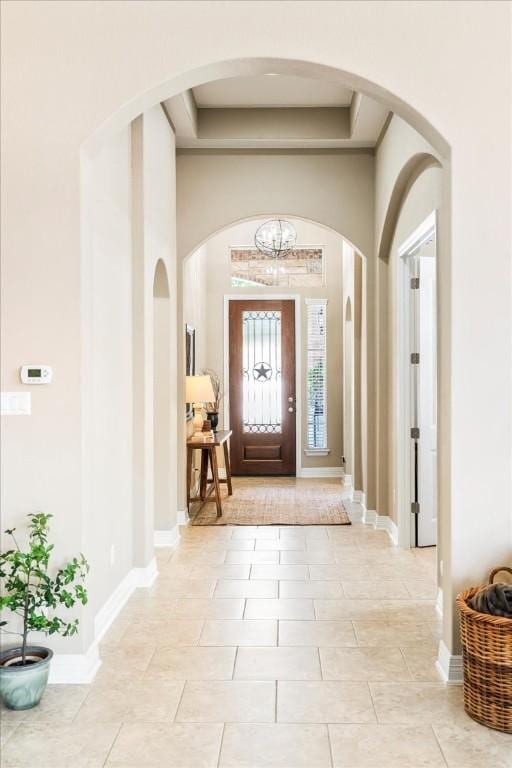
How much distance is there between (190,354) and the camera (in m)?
7.42

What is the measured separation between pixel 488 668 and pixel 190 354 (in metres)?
5.19

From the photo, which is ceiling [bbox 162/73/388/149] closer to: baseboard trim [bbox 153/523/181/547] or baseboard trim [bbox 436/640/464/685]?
baseboard trim [bbox 153/523/181/547]

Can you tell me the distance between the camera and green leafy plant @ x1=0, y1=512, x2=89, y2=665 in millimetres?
2840

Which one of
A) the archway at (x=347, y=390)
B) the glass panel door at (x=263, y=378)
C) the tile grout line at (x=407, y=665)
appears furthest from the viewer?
the glass panel door at (x=263, y=378)

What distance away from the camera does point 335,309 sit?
9.31m

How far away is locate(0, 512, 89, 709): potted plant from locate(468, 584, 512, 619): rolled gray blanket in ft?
5.22

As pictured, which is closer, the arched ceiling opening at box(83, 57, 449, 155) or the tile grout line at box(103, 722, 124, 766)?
the tile grout line at box(103, 722, 124, 766)

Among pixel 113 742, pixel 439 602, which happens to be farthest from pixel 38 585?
pixel 439 602

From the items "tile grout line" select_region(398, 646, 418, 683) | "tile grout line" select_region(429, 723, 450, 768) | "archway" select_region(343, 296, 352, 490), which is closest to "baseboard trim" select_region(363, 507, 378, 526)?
"archway" select_region(343, 296, 352, 490)

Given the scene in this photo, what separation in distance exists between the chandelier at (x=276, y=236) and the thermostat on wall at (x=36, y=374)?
6.18 m

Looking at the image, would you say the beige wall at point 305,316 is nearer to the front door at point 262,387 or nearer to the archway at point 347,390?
the front door at point 262,387

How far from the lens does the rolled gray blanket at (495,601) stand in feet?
8.76

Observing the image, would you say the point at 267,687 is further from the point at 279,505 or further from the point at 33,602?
the point at 279,505

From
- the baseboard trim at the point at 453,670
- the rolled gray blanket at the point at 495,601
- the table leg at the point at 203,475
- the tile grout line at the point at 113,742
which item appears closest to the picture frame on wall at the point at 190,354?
the table leg at the point at 203,475
